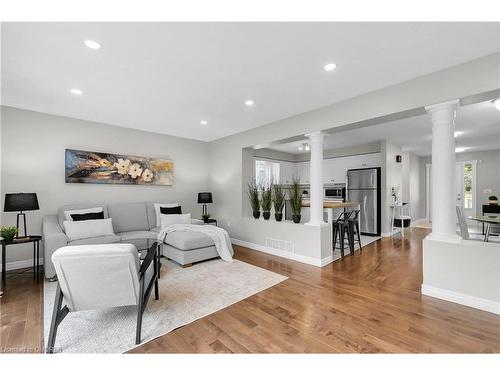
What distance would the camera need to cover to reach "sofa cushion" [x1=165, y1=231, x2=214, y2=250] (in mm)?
3656

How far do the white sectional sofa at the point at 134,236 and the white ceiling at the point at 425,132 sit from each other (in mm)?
3051

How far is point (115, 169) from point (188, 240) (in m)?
2.29

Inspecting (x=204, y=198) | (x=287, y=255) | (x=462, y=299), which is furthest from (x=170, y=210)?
(x=462, y=299)

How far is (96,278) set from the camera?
5.82 ft

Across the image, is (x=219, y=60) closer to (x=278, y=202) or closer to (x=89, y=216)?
(x=278, y=202)

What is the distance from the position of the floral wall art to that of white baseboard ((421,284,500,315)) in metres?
4.92

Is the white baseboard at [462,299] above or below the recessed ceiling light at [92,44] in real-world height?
below

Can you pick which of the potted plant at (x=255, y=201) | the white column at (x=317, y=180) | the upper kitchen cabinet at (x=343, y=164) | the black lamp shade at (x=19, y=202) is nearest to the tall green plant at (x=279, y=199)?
the potted plant at (x=255, y=201)

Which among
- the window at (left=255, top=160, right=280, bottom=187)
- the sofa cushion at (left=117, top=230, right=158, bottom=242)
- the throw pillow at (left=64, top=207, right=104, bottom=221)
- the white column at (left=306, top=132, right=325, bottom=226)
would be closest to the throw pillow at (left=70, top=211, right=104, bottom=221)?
the throw pillow at (left=64, top=207, right=104, bottom=221)

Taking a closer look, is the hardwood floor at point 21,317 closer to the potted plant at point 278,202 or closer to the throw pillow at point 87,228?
the throw pillow at point 87,228

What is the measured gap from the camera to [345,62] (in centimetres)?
238

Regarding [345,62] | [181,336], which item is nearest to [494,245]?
[345,62]

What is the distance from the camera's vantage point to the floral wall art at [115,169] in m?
4.19

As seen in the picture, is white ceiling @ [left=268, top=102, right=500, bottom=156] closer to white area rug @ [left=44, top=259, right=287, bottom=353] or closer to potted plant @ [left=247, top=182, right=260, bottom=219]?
potted plant @ [left=247, top=182, right=260, bottom=219]
